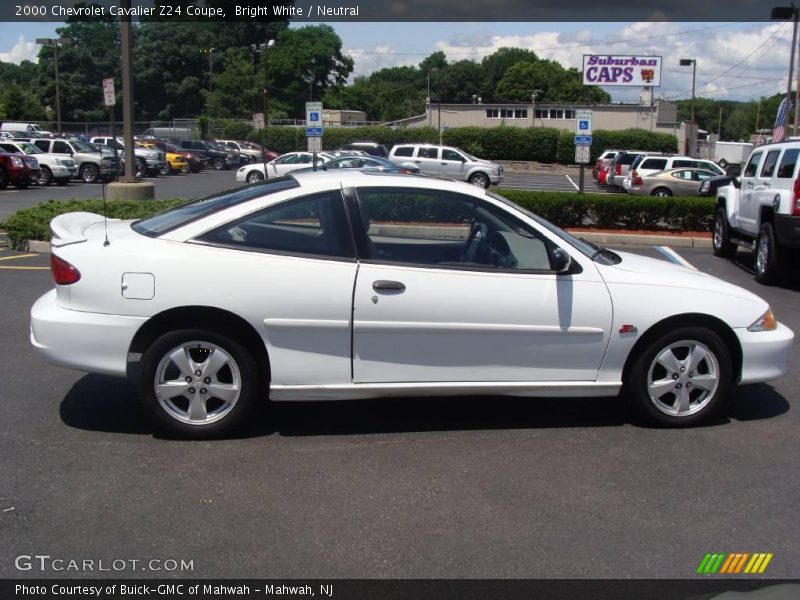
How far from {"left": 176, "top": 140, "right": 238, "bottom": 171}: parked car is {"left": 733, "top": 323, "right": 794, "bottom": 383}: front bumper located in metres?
46.4

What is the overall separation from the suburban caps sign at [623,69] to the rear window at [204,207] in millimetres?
64042

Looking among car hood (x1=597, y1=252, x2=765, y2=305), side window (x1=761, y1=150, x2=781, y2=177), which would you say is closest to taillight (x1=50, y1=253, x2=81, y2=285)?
car hood (x1=597, y1=252, x2=765, y2=305)

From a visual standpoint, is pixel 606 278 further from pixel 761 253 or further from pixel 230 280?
pixel 761 253

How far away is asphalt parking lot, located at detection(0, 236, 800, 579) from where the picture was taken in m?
3.72

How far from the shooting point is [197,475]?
4547mm

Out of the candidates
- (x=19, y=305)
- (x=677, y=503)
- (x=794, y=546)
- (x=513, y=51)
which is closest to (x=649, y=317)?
(x=677, y=503)

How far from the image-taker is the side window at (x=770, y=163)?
1143 cm

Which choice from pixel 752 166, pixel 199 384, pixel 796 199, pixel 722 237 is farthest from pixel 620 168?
pixel 199 384

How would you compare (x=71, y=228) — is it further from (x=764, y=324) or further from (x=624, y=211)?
(x=624, y=211)

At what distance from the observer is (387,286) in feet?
16.2

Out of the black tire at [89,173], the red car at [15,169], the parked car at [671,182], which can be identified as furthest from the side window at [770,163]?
the black tire at [89,173]

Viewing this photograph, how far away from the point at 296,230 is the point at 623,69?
214ft

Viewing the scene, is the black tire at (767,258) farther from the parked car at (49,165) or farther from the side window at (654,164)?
the parked car at (49,165)

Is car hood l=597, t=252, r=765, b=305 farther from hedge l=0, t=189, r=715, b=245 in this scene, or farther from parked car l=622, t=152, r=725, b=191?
parked car l=622, t=152, r=725, b=191
